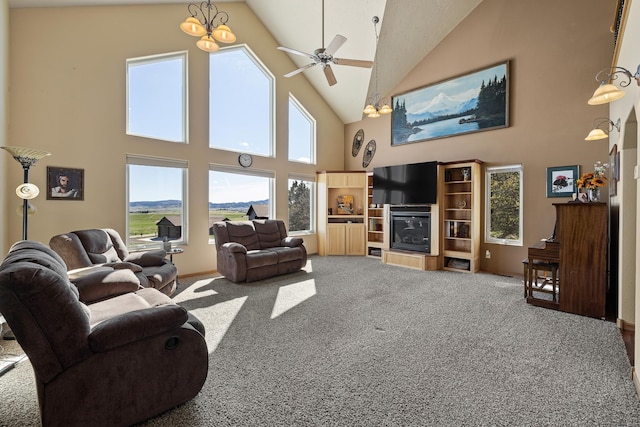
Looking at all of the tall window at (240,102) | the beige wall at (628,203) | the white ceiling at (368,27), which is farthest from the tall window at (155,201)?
the beige wall at (628,203)

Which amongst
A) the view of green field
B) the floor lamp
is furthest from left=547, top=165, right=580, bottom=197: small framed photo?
the floor lamp

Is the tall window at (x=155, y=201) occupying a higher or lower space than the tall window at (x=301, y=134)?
lower

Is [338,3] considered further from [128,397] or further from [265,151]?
[128,397]

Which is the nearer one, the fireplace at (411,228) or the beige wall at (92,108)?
the beige wall at (92,108)

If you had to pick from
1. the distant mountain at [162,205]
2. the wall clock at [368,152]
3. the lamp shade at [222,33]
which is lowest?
the distant mountain at [162,205]

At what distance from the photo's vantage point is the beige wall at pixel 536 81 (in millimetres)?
4945

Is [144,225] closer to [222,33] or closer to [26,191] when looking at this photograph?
[26,191]

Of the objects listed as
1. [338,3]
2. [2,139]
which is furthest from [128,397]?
[338,3]

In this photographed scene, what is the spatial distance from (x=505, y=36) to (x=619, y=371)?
583 cm

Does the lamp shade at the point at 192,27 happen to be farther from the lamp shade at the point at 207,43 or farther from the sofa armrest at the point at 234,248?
the sofa armrest at the point at 234,248

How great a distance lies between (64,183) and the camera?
429 centimetres

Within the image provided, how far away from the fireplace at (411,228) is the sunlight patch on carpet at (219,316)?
4.00 m

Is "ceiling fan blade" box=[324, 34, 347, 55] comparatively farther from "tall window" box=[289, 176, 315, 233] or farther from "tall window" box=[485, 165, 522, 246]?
"tall window" box=[485, 165, 522, 246]

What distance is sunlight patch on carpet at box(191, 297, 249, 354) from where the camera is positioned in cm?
299
